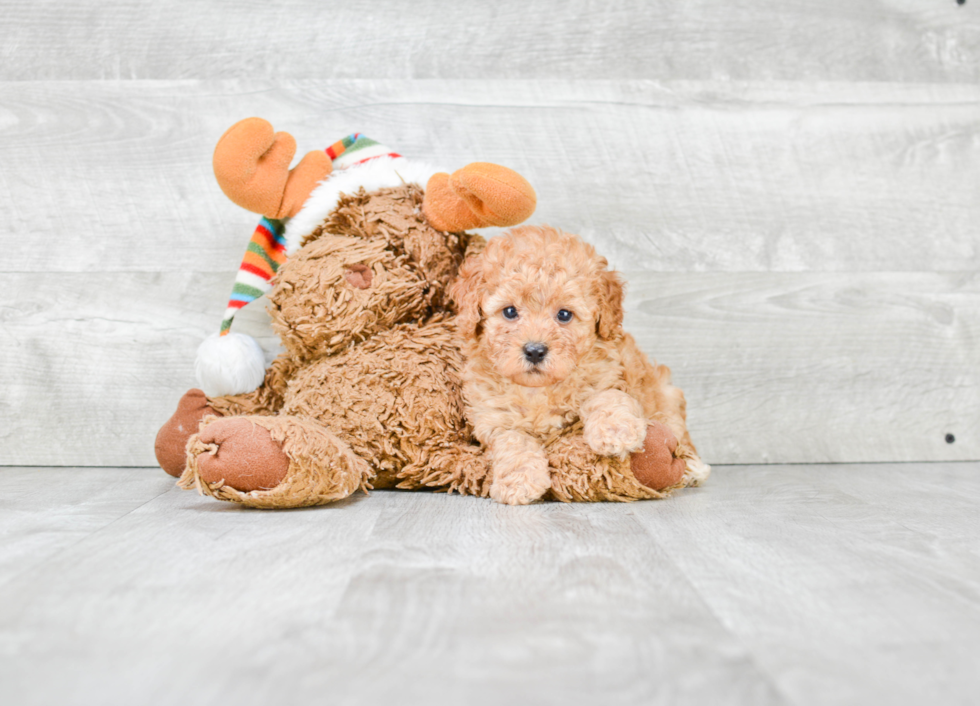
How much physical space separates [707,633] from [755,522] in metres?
0.44

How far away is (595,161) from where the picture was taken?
160 centimetres

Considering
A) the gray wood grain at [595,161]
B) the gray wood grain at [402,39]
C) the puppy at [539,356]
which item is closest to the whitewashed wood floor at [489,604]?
the puppy at [539,356]

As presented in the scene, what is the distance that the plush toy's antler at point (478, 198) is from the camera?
1193 millimetres

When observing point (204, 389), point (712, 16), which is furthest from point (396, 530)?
point (712, 16)

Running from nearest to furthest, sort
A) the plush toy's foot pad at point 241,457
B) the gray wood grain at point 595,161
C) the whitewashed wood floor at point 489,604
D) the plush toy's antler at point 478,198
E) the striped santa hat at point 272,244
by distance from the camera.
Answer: the whitewashed wood floor at point 489,604 < the plush toy's foot pad at point 241,457 < the plush toy's antler at point 478,198 < the striped santa hat at point 272,244 < the gray wood grain at point 595,161

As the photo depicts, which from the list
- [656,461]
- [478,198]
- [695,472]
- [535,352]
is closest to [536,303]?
[535,352]

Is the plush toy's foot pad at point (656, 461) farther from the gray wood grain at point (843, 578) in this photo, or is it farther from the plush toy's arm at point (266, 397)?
the plush toy's arm at point (266, 397)

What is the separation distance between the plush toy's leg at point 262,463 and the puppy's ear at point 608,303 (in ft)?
1.53

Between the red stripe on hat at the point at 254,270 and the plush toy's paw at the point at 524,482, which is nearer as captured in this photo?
the plush toy's paw at the point at 524,482

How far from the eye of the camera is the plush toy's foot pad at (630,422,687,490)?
3.94 ft

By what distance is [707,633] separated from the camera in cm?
69

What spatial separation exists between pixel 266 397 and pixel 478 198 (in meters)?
0.53

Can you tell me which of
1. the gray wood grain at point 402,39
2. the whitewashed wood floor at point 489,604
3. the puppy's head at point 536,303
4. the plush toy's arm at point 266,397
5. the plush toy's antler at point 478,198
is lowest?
the whitewashed wood floor at point 489,604

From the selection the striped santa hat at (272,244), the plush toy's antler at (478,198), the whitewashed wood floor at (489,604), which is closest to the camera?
the whitewashed wood floor at (489,604)
